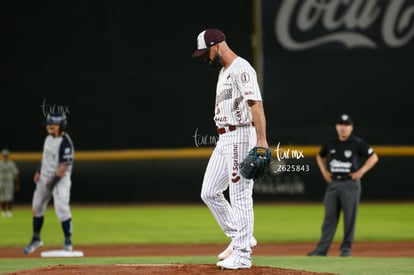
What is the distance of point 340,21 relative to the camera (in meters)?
18.6

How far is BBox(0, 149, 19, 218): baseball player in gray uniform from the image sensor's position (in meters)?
17.8

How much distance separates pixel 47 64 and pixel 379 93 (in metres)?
7.33

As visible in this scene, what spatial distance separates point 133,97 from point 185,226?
5.11m

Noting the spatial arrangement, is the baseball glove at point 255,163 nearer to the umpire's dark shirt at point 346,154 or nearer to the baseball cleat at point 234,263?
the baseball cleat at point 234,263

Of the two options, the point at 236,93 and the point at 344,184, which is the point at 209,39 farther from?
the point at 344,184

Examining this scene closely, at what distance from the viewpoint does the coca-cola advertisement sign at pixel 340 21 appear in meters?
18.6

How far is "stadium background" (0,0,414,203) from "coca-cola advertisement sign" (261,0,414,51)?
0.89 metres

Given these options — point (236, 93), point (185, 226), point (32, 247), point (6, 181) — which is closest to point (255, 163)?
point (236, 93)

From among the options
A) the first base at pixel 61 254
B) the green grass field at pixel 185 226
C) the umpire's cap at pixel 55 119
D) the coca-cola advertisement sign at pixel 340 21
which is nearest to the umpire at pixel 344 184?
the green grass field at pixel 185 226

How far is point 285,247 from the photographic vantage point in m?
12.2

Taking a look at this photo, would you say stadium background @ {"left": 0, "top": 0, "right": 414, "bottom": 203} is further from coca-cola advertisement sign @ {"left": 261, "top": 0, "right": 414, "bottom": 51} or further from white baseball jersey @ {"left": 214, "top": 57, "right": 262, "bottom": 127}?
white baseball jersey @ {"left": 214, "top": 57, "right": 262, "bottom": 127}

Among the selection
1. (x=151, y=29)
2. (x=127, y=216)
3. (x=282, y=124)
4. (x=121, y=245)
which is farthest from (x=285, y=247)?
(x=151, y=29)

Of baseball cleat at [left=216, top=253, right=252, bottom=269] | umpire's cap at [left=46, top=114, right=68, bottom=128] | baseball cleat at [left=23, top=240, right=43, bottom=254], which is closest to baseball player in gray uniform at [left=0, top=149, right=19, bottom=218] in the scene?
baseball cleat at [left=23, top=240, right=43, bottom=254]

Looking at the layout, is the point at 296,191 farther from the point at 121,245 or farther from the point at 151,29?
the point at 121,245
